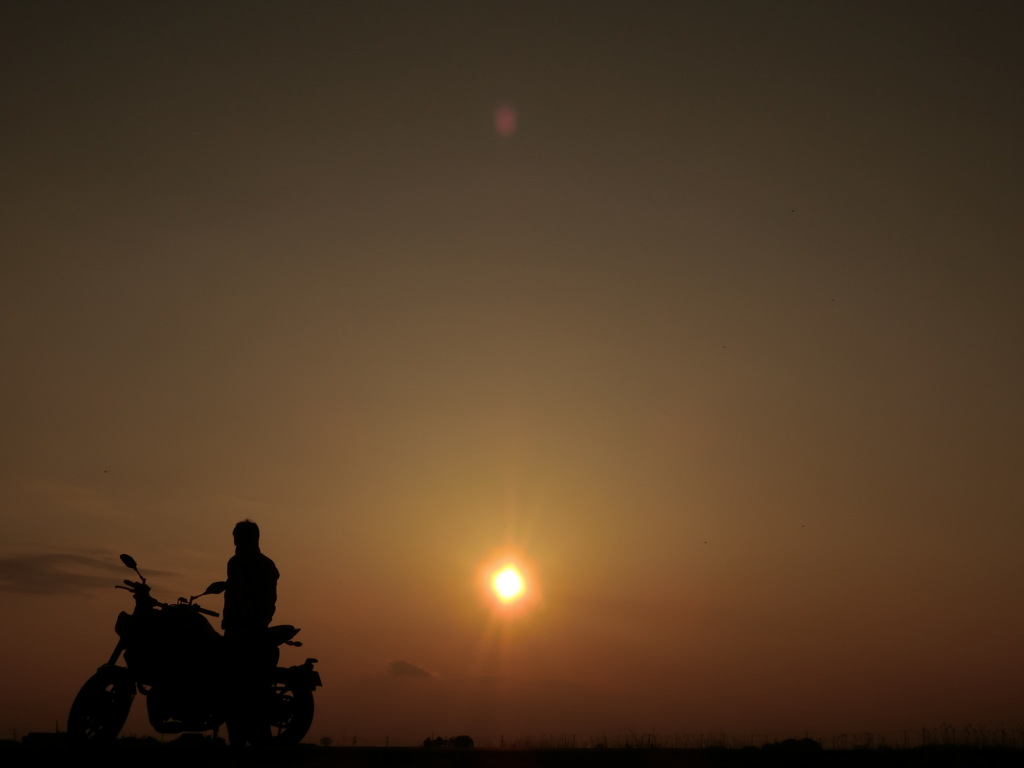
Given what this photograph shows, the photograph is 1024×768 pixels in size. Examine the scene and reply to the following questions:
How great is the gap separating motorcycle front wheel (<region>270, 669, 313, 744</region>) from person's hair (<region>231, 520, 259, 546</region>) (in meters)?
2.02

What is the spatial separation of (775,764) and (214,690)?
7.40 metres

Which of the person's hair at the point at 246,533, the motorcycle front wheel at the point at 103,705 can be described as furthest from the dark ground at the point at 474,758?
the person's hair at the point at 246,533

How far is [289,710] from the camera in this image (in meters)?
15.2

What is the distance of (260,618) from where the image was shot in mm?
14727

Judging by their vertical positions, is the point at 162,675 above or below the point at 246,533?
below

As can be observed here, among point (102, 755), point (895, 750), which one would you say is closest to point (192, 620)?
point (102, 755)

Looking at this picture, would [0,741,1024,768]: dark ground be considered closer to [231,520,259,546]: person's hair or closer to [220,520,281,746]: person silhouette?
[220,520,281,746]: person silhouette

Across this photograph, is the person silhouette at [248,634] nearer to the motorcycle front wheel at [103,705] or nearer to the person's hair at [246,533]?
the person's hair at [246,533]

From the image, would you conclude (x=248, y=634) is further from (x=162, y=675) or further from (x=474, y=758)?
(x=474, y=758)

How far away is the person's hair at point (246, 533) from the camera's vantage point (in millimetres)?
14750

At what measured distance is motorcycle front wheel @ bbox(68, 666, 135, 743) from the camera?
43.5 ft

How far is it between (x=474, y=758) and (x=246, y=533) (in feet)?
17.3

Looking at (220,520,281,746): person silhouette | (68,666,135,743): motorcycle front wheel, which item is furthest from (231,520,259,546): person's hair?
(68,666,135,743): motorcycle front wheel

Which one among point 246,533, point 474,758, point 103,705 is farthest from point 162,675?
point 474,758
